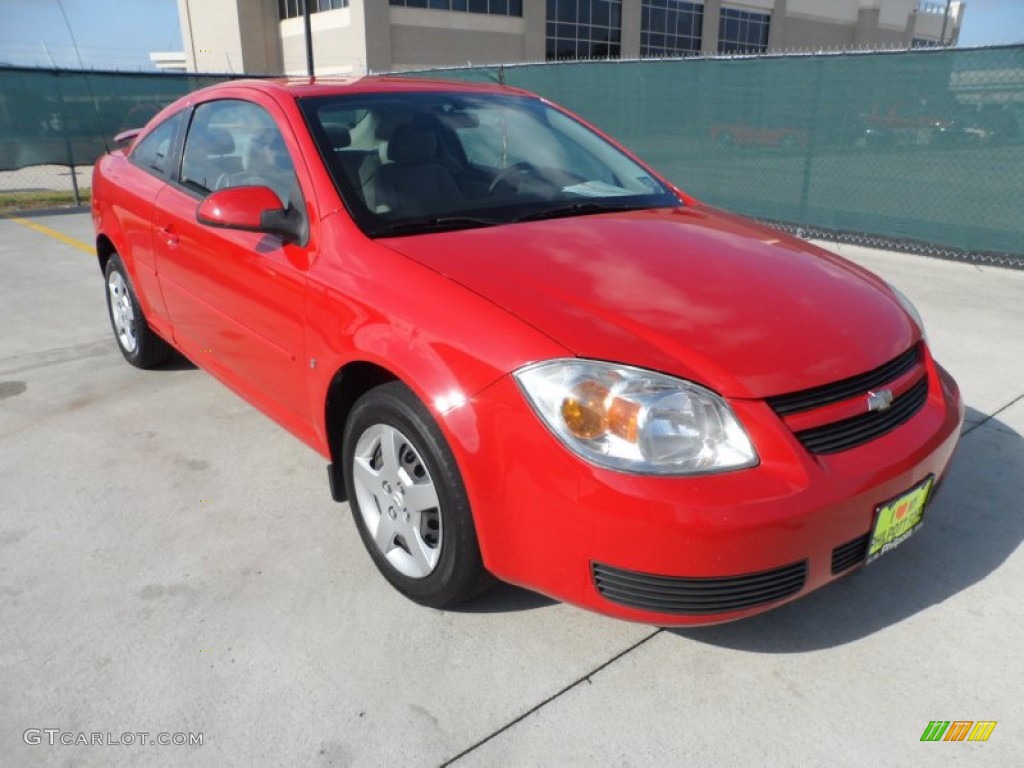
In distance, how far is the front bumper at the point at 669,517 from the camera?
6.10 ft

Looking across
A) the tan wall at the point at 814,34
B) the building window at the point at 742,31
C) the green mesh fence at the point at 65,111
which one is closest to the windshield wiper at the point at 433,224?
the green mesh fence at the point at 65,111

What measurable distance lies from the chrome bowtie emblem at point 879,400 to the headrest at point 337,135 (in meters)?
1.95

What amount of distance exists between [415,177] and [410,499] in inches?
48.2

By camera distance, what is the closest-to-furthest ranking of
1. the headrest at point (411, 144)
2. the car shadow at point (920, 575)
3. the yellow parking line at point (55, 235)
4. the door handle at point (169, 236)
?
the car shadow at point (920, 575) < the headrest at point (411, 144) < the door handle at point (169, 236) < the yellow parking line at point (55, 235)

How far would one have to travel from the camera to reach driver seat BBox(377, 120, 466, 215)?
2.76 m

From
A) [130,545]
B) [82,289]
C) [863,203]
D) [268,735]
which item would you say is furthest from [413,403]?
[863,203]

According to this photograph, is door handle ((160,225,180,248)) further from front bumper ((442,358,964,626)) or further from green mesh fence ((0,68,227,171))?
green mesh fence ((0,68,227,171))

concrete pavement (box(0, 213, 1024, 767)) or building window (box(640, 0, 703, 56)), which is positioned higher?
building window (box(640, 0, 703, 56))

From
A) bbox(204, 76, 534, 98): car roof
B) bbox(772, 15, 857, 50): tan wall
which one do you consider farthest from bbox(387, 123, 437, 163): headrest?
bbox(772, 15, 857, 50): tan wall

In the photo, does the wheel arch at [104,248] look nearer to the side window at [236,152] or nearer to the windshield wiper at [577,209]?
the side window at [236,152]

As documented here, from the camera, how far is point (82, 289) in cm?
670

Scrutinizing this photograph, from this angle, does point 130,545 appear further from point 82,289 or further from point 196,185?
point 82,289

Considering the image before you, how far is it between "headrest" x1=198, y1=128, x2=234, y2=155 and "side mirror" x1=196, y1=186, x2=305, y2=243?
2.52 ft

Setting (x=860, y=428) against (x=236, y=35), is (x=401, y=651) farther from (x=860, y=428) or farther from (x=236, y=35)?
(x=236, y=35)
